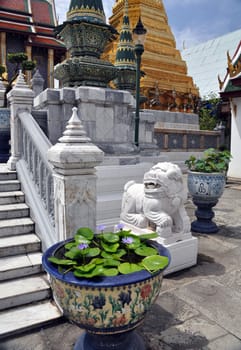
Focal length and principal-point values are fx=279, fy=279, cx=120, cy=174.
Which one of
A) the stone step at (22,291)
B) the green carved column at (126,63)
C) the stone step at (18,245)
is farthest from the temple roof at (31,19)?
the stone step at (22,291)

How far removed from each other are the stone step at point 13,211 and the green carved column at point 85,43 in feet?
10.4

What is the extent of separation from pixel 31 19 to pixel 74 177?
101 feet

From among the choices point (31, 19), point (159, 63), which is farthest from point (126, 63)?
point (31, 19)

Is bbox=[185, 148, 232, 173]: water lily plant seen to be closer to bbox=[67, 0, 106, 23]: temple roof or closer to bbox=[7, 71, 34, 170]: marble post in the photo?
bbox=[7, 71, 34, 170]: marble post

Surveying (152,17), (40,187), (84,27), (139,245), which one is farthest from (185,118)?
(139,245)

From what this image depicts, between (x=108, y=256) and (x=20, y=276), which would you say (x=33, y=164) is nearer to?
(x=20, y=276)

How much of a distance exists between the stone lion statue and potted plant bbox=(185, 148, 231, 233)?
5.36 ft

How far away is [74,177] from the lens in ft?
9.68

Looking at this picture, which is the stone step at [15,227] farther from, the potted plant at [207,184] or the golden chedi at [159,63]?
the golden chedi at [159,63]

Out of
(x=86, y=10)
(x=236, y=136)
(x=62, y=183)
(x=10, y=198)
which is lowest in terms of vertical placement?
(x=10, y=198)

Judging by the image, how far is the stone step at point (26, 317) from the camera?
272 centimetres

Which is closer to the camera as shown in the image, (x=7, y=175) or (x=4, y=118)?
(x=7, y=175)

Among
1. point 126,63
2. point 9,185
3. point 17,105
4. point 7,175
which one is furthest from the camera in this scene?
point 126,63

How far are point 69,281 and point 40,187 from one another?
248 centimetres
